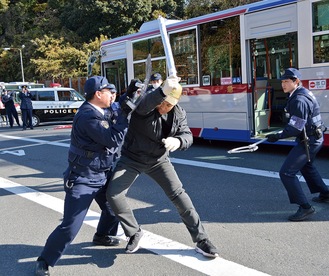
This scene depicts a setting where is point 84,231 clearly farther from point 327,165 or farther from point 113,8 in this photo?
point 113,8

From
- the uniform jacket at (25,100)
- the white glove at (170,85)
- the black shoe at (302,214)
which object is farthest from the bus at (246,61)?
the uniform jacket at (25,100)

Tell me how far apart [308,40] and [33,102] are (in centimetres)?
1433

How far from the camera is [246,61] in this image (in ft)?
29.1

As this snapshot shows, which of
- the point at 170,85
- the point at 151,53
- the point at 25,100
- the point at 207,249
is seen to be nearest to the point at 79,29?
the point at 25,100

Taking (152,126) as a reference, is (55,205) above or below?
below

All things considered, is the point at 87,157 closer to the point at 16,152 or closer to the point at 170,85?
the point at 170,85

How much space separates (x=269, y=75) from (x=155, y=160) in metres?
6.79

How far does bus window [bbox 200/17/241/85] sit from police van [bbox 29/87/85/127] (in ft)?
35.3

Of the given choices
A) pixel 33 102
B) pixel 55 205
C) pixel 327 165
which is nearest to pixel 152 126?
pixel 55 205

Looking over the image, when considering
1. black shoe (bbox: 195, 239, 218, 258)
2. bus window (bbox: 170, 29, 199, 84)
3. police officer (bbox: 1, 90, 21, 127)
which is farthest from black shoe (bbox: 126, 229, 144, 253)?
police officer (bbox: 1, 90, 21, 127)

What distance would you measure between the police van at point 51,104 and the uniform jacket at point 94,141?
1598 centimetres

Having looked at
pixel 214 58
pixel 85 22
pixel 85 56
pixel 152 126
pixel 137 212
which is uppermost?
pixel 85 22

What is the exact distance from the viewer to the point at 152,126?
12.0 ft

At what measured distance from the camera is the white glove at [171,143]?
354cm
